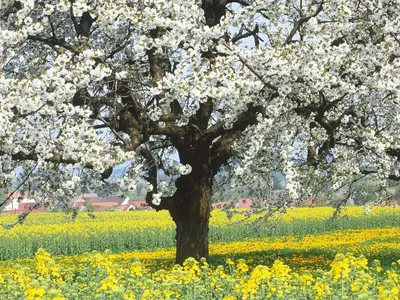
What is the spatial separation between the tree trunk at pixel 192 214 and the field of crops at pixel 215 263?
56cm

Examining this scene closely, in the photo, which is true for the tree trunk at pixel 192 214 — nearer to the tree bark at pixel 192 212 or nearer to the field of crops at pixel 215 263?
the tree bark at pixel 192 212

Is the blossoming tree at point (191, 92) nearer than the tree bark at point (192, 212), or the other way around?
the blossoming tree at point (191, 92)

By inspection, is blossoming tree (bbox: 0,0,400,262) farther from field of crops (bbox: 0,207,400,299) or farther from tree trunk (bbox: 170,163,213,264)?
field of crops (bbox: 0,207,400,299)

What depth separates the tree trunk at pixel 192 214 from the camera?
15.6m

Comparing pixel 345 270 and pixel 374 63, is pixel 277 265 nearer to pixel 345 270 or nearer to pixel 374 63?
pixel 345 270

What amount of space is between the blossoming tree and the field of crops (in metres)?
1.77

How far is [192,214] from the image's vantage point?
15797 mm

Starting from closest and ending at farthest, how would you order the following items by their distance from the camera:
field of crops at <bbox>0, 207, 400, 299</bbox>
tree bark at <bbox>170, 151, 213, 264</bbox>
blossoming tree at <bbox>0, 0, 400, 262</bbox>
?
field of crops at <bbox>0, 207, 400, 299</bbox>
blossoming tree at <bbox>0, 0, 400, 262</bbox>
tree bark at <bbox>170, 151, 213, 264</bbox>

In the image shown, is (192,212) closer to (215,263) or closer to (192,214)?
(192,214)

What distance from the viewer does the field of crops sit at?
8828mm

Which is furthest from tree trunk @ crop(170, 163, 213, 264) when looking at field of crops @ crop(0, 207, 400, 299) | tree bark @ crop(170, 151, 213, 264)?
field of crops @ crop(0, 207, 400, 299)

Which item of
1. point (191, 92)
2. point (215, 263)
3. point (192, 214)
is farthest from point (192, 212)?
point (191, 92)

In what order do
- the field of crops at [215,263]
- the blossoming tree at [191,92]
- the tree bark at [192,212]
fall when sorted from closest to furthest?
the field of crops at [215,263] < the blossoming tree at [191,92] < the tree bark at [192,212]

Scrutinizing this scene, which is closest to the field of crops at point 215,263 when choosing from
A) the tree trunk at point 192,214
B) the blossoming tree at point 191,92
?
the tree trunk at point 192,214
